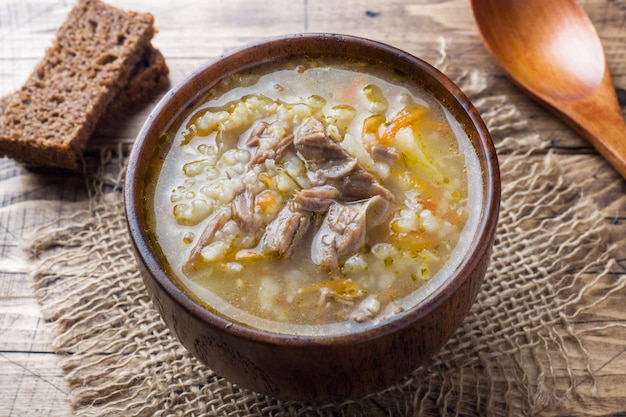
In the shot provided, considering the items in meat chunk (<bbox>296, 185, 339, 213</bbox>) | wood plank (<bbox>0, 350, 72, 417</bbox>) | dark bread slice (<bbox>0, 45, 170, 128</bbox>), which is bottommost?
wood plank (<bbox>0, 350, 72, 417</bbox>)

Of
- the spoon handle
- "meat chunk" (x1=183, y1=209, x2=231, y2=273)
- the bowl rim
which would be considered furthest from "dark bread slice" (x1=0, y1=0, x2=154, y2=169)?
the spoon handle

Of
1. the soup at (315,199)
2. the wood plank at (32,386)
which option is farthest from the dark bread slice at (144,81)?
the wood plank at (32,386)

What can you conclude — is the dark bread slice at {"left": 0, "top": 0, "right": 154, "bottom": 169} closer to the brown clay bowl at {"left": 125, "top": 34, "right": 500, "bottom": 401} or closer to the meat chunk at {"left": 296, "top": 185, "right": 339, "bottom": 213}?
the brown clay bowl at {"left": 125, "top": 34, "right": 500, "bottom": 401}

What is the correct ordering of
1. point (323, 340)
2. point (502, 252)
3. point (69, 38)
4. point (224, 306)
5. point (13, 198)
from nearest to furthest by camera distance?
point (323, 340)
point (224, 306)
point (502, 252)
point (13, 198)
point (69, 38)

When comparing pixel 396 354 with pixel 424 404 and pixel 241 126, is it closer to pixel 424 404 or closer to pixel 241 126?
pixel 424 404

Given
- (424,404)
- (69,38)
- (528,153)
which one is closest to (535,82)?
(528,153)

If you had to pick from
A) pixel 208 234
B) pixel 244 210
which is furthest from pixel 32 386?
pixel 244 210
